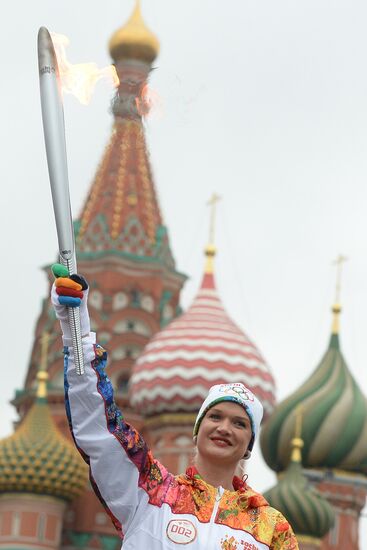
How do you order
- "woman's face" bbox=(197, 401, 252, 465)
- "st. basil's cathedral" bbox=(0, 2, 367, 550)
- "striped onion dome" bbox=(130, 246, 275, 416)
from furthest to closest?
"striped onion dome" bbox=(130, 246, 275, 416) < "st. basil's cathedral" bbox=(0, 2, 367, 550) < "woman's face" bbox=(197, 401, 252, 465)

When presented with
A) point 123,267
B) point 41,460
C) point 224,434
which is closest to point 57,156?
point 224,434

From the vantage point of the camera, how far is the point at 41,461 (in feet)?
139

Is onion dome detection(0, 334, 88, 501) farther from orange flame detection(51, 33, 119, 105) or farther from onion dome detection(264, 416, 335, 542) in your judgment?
orange flame detection(51, 33, 119, 105)

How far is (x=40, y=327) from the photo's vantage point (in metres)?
45.1

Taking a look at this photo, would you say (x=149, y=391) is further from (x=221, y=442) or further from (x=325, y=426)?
(x=221, y=442)

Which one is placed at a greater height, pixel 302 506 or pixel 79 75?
pixel 302 506

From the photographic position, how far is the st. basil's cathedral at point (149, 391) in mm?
41969

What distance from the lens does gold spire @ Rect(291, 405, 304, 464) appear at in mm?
42906

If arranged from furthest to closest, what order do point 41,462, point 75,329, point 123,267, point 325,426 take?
point 123,267
point 325,426
point 41,462
point 75,329

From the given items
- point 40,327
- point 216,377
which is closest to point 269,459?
point 216,377

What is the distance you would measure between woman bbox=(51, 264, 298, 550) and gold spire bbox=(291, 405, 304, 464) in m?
36.6

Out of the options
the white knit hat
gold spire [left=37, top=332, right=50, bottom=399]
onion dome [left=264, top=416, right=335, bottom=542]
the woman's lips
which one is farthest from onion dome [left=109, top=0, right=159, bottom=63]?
the woman's lips

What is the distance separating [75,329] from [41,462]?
36497 mm

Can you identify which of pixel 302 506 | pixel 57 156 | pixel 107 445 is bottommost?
pixel 107 445
